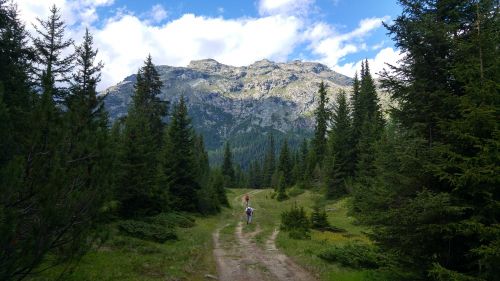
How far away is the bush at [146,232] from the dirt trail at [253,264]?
→ 2.98m

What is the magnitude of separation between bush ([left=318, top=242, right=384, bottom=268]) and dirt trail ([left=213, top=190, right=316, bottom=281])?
6.05 feet

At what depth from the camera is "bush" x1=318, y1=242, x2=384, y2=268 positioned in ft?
58.6

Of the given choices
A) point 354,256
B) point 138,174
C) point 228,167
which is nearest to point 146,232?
point 138,174

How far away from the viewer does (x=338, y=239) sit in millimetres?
28125

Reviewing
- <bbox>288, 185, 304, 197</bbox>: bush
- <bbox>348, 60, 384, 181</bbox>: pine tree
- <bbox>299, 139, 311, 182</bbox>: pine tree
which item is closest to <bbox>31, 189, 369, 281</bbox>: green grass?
<bbox>348, 60, 384, 181</bbox>: pine tree

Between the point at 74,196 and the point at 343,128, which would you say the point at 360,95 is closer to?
the point at 343,128

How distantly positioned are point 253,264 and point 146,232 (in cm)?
744

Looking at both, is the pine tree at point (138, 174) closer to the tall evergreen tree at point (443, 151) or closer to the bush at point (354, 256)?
the bush at point (354, 256)

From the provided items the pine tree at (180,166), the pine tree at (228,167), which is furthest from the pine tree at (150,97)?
the pine tree at (228,167)

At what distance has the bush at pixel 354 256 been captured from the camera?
1786 centimetres

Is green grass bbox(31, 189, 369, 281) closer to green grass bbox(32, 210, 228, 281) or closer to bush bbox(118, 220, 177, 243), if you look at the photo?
green grass bbox(32, 210, 228, 281)

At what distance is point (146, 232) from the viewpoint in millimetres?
22938

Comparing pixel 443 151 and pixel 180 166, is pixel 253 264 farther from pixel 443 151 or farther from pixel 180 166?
pixel 180 166

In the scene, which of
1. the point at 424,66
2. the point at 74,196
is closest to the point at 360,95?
the point at 424,66
